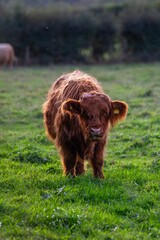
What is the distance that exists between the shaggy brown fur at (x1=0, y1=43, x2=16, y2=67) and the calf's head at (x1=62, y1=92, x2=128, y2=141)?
24347mm

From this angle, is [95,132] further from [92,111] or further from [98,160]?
[98,160]

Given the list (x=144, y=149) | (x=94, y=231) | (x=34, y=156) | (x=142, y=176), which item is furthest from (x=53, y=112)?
(x=94, y=231)

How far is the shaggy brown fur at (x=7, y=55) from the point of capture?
31.0 m

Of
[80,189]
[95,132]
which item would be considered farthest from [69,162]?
[95,132]

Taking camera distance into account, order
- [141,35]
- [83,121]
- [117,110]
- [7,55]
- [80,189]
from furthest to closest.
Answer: [141,35] < [7,55] < [117,110] < [83,121] < [80,189]

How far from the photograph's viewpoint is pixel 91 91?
296 inches

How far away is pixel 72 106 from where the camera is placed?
7.14m

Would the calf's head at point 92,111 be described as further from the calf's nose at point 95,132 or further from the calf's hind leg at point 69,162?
the calf's hind leg at point 69,162

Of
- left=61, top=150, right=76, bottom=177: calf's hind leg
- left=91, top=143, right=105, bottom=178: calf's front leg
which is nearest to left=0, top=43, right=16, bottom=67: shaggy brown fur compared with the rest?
left=61, top=150, right=76, bottom=177: calf's hind leg

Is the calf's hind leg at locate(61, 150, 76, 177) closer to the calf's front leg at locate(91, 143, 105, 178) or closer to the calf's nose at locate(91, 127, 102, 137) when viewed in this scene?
the calf's front leg at locate(91, 143, 105, 178)

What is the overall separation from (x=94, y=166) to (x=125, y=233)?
6.97 feet

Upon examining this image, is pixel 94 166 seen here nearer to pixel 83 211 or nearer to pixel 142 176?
pixel 142 176

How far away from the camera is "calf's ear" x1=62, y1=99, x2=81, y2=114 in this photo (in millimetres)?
7125

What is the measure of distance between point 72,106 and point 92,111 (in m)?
0.29
